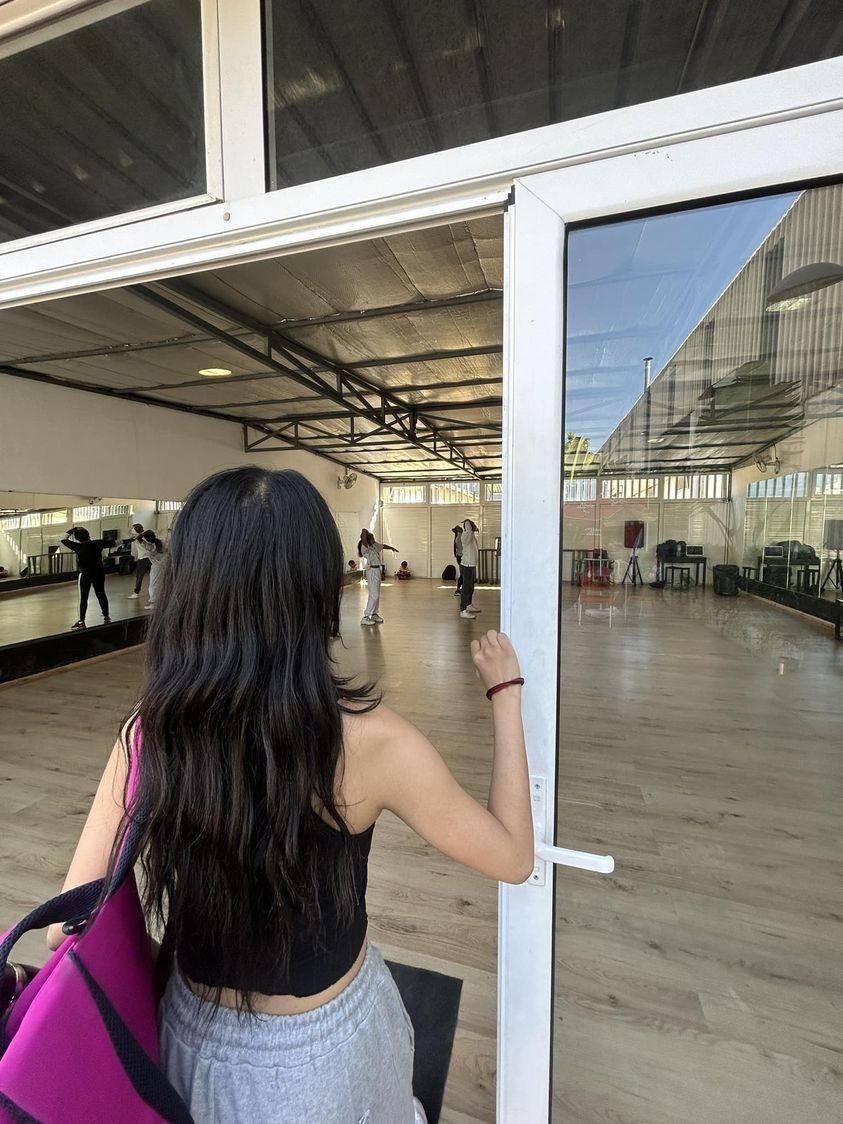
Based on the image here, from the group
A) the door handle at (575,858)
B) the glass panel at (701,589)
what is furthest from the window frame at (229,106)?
the door handle at (575,858)

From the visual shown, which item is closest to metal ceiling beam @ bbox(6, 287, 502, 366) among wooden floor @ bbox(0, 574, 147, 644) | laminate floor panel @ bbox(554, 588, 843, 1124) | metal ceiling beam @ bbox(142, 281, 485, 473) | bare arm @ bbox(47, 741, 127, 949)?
metal ceiling beam @ bbox(142, 281, 485, 473)

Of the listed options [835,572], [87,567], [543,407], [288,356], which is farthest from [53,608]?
[835,572]

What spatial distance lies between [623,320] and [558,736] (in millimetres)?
714

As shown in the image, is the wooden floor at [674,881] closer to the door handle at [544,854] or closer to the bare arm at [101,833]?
the door handle at [544,854]

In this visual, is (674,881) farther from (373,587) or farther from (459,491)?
(459,491)

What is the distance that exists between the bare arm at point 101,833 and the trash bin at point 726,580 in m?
1.02

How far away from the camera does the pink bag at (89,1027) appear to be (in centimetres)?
45

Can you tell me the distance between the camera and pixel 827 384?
0.83 meters

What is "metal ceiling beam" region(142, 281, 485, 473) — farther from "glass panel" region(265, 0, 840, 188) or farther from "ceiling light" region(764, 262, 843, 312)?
"ceiling light" region(764, 262, 843, 312)

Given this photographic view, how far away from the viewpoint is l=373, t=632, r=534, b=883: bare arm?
652 mm

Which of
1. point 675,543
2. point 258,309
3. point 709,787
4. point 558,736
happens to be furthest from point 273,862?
point 258,309

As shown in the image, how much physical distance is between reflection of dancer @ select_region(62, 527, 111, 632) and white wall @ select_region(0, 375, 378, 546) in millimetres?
586

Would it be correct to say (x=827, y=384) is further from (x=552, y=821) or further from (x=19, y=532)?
(x=19, y=532)

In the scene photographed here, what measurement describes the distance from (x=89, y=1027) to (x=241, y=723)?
0.31 m
